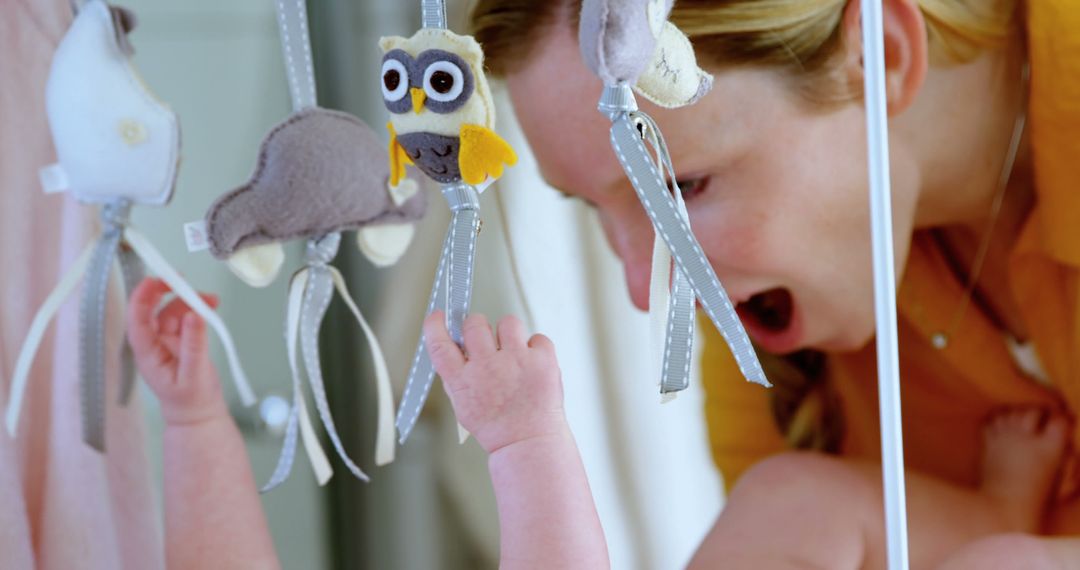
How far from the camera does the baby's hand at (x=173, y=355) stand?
660 mm

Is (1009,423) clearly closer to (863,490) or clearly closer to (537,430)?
(863,490)

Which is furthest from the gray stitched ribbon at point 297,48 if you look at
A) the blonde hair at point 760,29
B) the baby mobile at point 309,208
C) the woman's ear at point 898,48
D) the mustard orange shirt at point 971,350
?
the mustard orange shirt at point 971,350

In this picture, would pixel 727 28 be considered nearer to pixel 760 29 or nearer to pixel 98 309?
pixel 760 29

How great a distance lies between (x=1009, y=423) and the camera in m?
0.89

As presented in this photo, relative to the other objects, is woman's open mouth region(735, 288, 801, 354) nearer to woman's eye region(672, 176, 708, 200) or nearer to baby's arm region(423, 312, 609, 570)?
woman's eye region(672, 176, 708, 200)

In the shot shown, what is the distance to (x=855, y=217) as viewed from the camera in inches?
28.7

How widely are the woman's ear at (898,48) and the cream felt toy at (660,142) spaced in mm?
199

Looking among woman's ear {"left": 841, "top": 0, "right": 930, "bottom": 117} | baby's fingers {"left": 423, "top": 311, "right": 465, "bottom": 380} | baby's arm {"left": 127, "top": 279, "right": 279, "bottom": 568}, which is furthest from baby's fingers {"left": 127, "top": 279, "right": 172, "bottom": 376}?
woman's ear {"left": 841, "top": 0, "right": 930, "bottom": 117}

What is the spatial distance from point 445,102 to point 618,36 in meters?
0.08

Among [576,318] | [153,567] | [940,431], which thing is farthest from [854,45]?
[153,567]

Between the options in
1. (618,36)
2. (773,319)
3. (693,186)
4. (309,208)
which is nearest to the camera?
(618,36)

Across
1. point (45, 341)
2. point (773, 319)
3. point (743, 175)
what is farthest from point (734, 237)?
point (45, 341)

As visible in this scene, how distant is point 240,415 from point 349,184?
1.35ft

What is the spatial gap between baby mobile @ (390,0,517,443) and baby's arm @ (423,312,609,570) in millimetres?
29
